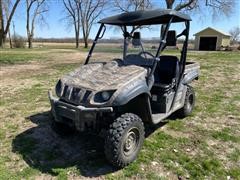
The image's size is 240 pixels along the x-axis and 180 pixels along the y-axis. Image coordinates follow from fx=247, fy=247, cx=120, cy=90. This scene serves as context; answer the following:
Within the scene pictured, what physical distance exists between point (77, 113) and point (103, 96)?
14.5 inches

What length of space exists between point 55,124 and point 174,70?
2.21 m

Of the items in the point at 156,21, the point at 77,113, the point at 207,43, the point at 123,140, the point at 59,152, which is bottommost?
the point at 59,152

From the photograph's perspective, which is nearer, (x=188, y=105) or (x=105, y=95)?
(x=105, y=95)

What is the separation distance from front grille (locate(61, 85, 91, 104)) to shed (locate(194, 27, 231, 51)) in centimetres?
3518

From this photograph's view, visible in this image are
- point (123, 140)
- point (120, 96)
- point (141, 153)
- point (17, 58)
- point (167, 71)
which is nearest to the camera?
point (120, 96)

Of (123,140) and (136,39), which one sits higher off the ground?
(136,39)

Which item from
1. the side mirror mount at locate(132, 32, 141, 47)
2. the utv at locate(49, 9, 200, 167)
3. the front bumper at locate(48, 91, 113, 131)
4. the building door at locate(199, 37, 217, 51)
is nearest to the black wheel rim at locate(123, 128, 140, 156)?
the utv at locate(49, 9, 200, 167)

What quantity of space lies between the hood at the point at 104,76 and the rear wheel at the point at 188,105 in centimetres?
168

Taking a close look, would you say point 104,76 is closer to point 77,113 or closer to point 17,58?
point 77,113

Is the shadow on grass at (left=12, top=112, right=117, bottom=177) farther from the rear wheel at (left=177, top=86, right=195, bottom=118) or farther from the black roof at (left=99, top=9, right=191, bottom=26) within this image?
the black roof at (left=99, top=9, right=191, bottom=26)

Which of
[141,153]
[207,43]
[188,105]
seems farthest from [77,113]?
[207,43]

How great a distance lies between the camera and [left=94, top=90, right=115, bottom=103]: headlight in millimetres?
2945

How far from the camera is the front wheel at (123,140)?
9.71 feet

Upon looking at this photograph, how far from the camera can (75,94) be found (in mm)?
3117
